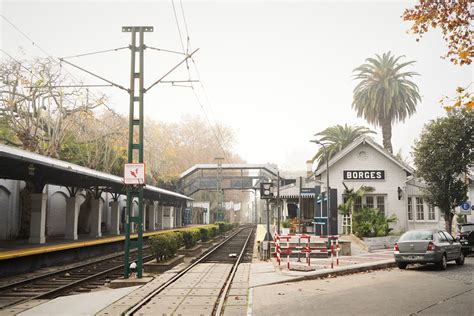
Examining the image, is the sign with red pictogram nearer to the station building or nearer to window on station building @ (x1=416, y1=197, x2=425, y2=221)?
the station building

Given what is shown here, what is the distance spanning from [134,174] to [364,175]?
19.5 meters

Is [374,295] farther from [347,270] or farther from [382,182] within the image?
[382,182]

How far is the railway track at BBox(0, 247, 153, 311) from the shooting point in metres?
11.4

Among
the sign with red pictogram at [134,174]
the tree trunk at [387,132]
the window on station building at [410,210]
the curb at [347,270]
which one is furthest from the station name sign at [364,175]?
the sign with red pictogram at [134,174]

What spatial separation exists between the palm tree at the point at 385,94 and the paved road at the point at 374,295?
A: 3096 centimetres

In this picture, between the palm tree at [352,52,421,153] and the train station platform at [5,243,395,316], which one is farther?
the palm tree at [352,52,421,153]

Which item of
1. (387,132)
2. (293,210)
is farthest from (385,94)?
(293,210)

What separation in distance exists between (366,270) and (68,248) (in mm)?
13402

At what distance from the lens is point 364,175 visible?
93.8 ft

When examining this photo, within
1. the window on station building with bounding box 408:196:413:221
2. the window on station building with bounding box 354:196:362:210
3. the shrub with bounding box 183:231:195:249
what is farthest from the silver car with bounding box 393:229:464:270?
the window on station building with bounding box 408:196:413:221

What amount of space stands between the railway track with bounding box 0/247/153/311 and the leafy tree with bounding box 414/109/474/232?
17.8 metres

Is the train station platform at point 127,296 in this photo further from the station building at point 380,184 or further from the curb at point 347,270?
the station building at point 380,184

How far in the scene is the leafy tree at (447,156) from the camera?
23500 millimetres

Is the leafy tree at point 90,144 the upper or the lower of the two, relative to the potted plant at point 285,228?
upper
